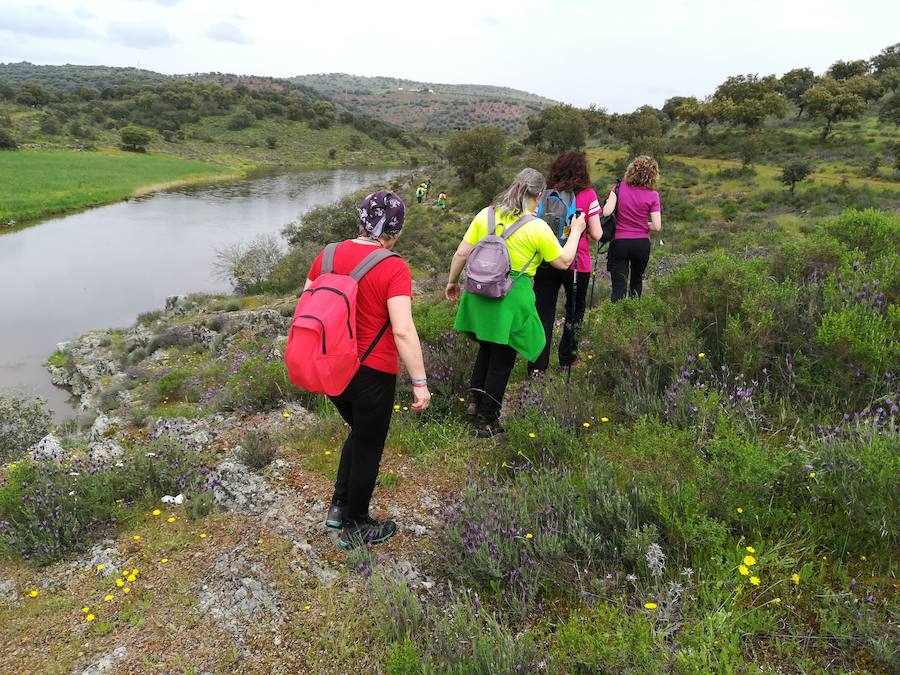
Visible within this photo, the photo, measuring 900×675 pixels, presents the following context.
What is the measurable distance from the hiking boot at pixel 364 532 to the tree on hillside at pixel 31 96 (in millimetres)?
83247

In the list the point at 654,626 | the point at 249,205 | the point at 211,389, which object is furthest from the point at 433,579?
the point at 249,205

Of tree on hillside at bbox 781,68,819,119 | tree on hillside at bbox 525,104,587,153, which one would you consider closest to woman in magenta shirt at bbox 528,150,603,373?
tree on hillside at bbox 525,104,587,153

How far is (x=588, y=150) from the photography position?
39.9 m

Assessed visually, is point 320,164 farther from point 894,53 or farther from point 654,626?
point 654,626

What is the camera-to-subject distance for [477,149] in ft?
108

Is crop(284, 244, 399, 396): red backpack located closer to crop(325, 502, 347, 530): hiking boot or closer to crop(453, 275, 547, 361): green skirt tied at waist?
crop(325, 502, 347, 530): hiking boot

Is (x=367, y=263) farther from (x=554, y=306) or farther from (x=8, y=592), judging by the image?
(x=8, y=592)

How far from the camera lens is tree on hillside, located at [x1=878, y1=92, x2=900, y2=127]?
33094mm

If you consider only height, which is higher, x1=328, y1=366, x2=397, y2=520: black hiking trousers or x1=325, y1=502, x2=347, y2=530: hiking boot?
x1=328, y1=366, x2=397, y2=520: black hiking trousers

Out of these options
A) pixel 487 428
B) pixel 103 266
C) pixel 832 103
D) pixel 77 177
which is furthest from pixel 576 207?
pixel 77 177

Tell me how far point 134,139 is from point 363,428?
65.2m

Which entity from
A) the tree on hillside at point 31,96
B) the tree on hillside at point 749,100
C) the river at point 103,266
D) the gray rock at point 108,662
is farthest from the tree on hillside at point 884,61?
the tree on hillside at point 31,96

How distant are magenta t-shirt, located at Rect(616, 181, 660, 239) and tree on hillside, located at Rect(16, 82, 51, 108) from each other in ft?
270

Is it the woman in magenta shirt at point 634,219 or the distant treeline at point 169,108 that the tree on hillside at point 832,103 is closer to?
the woman in magenta shirt at point 634,219
